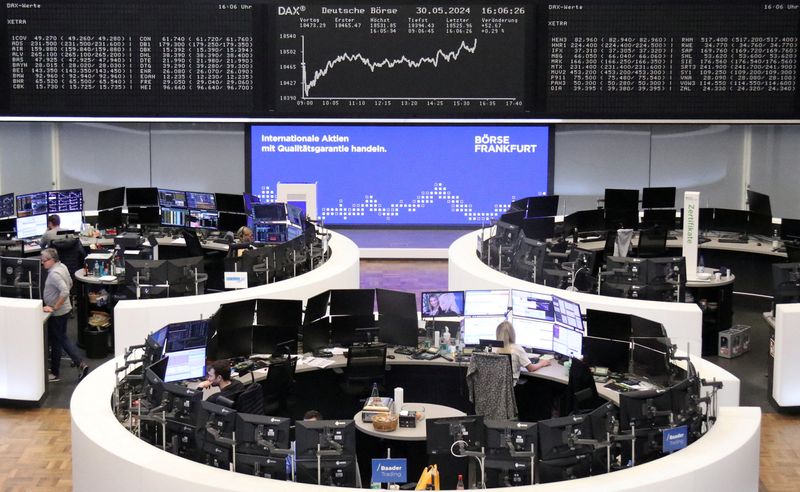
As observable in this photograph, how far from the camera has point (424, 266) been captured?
16.1m

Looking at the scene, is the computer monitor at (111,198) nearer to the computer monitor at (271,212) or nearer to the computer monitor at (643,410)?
the computer monitor at (271,212)

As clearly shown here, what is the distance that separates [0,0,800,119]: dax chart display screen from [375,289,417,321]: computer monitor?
18.1 ft

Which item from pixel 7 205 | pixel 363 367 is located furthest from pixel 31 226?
pixel 363 367

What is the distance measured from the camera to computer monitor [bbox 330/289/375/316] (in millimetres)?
9852

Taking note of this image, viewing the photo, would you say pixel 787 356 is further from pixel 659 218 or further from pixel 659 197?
pixel 659 197

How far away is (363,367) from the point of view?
367 inches

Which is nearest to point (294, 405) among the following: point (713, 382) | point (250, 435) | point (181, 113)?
point (250, 435)

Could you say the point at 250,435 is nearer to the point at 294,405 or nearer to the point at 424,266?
the point at 294,405

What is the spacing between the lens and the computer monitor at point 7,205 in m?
14.1

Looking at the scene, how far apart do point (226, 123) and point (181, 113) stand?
1.57 meters

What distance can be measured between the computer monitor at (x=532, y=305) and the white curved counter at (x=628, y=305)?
426 mm

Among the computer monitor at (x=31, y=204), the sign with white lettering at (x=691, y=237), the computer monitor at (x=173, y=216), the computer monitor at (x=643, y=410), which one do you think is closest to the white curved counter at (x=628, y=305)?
the computer monitor at (x=643, y=410)

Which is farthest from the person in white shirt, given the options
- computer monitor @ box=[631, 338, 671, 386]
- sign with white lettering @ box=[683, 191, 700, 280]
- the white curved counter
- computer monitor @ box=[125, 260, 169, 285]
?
sign with white lettering @ box=[683, 191, 700, 280]

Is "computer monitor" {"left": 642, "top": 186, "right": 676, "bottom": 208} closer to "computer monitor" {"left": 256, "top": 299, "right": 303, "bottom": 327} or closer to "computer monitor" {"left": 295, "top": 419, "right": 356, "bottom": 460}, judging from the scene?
"computer monitor" {"left": 256, "top": 299, "right": 303, "bottom": 327}
